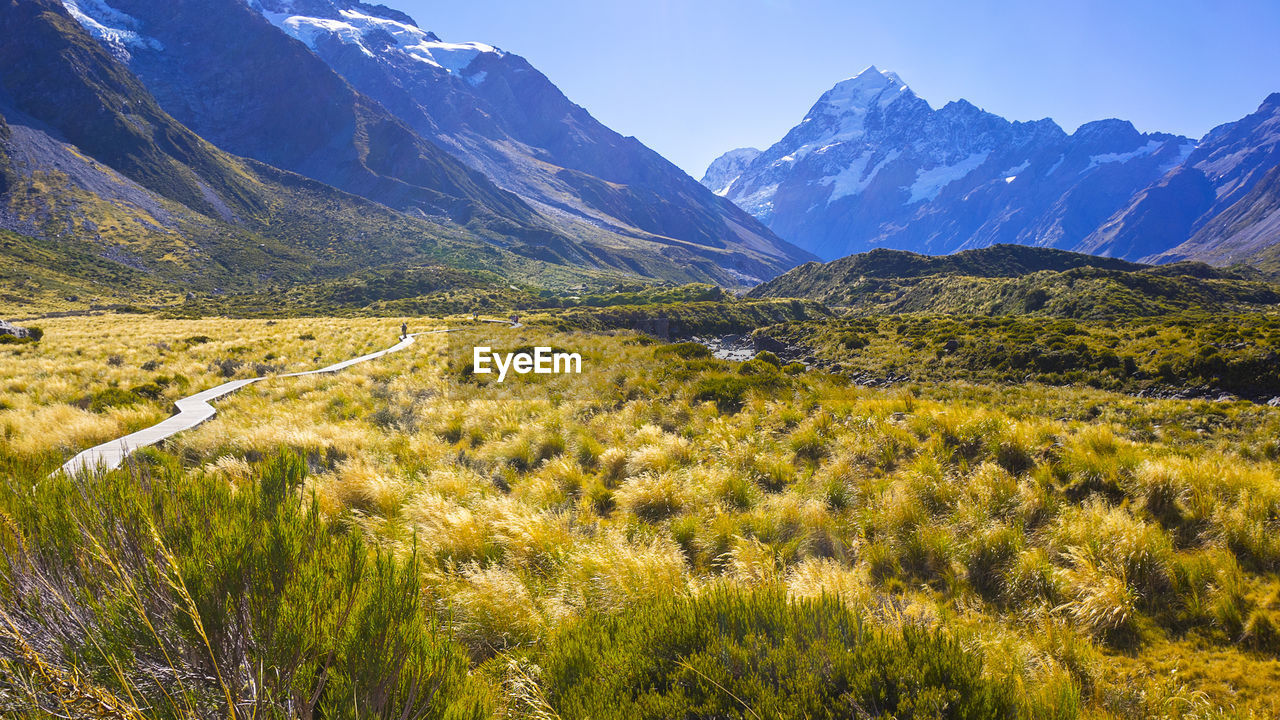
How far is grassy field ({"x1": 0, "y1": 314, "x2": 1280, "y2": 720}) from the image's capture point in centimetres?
245

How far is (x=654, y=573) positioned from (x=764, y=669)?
1779 millimetres

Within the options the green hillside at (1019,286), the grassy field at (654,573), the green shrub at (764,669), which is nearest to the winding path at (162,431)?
the grassy field at (654,573)

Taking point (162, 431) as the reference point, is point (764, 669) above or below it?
above

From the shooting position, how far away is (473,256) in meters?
159

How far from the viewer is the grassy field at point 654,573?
245 cm

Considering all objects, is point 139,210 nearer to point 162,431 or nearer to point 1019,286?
point 162,431

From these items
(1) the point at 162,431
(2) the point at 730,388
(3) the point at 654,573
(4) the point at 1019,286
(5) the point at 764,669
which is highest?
(4) the point at 1019,286

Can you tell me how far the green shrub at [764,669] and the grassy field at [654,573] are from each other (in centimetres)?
2

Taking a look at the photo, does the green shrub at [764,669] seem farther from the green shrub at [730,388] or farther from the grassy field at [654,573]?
the green shrub at [730,388]

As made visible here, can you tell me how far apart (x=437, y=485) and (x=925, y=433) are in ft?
24.4

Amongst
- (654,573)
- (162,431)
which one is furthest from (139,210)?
(654,573)

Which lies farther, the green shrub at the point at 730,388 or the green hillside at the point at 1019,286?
the green hillside at the point at 1019,286

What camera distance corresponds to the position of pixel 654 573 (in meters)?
Answer: 4.33

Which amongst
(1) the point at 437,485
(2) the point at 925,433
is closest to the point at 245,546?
(1) the point at 437,485
